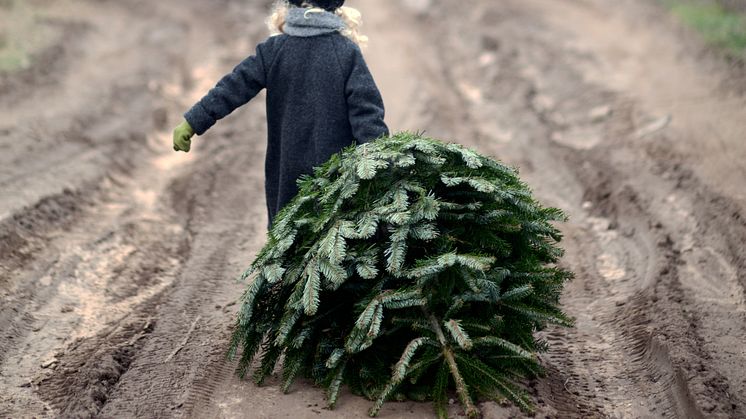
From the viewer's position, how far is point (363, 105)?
4.30m

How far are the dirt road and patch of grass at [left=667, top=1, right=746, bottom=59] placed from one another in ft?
1.14

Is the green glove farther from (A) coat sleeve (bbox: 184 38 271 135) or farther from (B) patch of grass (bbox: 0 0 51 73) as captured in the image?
(B) patch of grass (bbox: 0 0 51 73)

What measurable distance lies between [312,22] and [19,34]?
29.2 feet

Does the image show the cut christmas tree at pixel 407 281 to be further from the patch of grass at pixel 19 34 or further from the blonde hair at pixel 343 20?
the patch of grass at pixel 19 34

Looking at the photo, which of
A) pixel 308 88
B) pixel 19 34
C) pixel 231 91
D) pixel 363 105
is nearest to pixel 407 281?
pixel 363 105

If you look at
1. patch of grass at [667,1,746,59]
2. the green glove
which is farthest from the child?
patch of grass at [667,1,746,59]

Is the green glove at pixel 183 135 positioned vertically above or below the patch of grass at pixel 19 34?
below

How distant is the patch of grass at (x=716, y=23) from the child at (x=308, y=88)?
7.00 meters

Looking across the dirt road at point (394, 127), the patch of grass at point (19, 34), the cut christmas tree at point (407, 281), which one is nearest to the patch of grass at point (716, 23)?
the dirt road at point (394, 127)

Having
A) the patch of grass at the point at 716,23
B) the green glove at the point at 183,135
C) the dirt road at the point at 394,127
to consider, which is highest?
the green glove at the point at 183,135

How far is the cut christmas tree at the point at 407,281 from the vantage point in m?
3.54

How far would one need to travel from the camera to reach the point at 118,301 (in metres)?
5.22

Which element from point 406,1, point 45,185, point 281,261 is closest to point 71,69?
point 45,185

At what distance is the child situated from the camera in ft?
14.3
